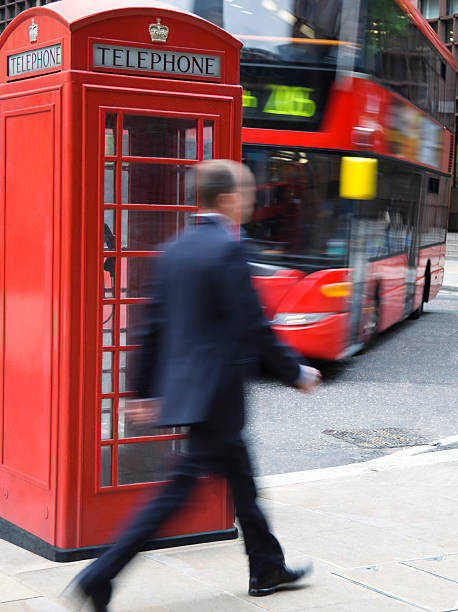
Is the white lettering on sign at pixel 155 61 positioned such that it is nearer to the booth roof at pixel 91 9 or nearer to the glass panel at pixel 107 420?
the booth roof at pixel 91 9

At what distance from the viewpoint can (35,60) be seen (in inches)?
169

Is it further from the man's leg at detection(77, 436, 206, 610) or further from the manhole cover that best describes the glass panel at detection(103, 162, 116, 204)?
the manhole cover

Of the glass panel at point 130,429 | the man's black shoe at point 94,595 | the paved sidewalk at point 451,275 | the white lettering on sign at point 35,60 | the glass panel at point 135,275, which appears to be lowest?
the paved sidewalk at point 451,275

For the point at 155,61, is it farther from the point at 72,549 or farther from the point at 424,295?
the point at 424,295

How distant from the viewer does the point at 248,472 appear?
145 inches

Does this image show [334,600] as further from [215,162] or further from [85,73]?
[85,73]

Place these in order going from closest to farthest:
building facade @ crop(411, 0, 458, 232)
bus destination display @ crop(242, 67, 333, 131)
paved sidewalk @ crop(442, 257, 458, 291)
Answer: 1. bus destination display @ crop(242, 67, 333, 131)
2. paved sidewalk @ crop(442, 257, 458, 291)
3. building facade @ crop(411, 0, 458, 232)

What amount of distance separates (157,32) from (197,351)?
1517 millimetres

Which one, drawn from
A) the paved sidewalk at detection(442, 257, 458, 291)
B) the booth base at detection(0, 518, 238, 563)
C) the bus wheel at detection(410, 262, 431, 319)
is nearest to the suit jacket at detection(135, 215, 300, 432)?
the booth base at detection(0, 518, 238, 563)

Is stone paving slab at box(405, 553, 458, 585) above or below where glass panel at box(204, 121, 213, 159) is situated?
below

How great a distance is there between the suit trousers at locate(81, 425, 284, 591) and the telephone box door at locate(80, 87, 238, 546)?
1.09ft

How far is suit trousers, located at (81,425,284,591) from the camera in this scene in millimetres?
3438

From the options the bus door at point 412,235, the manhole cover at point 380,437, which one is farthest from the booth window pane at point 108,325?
the bus door at point 412,235

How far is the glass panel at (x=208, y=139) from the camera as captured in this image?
4328 millimetres
